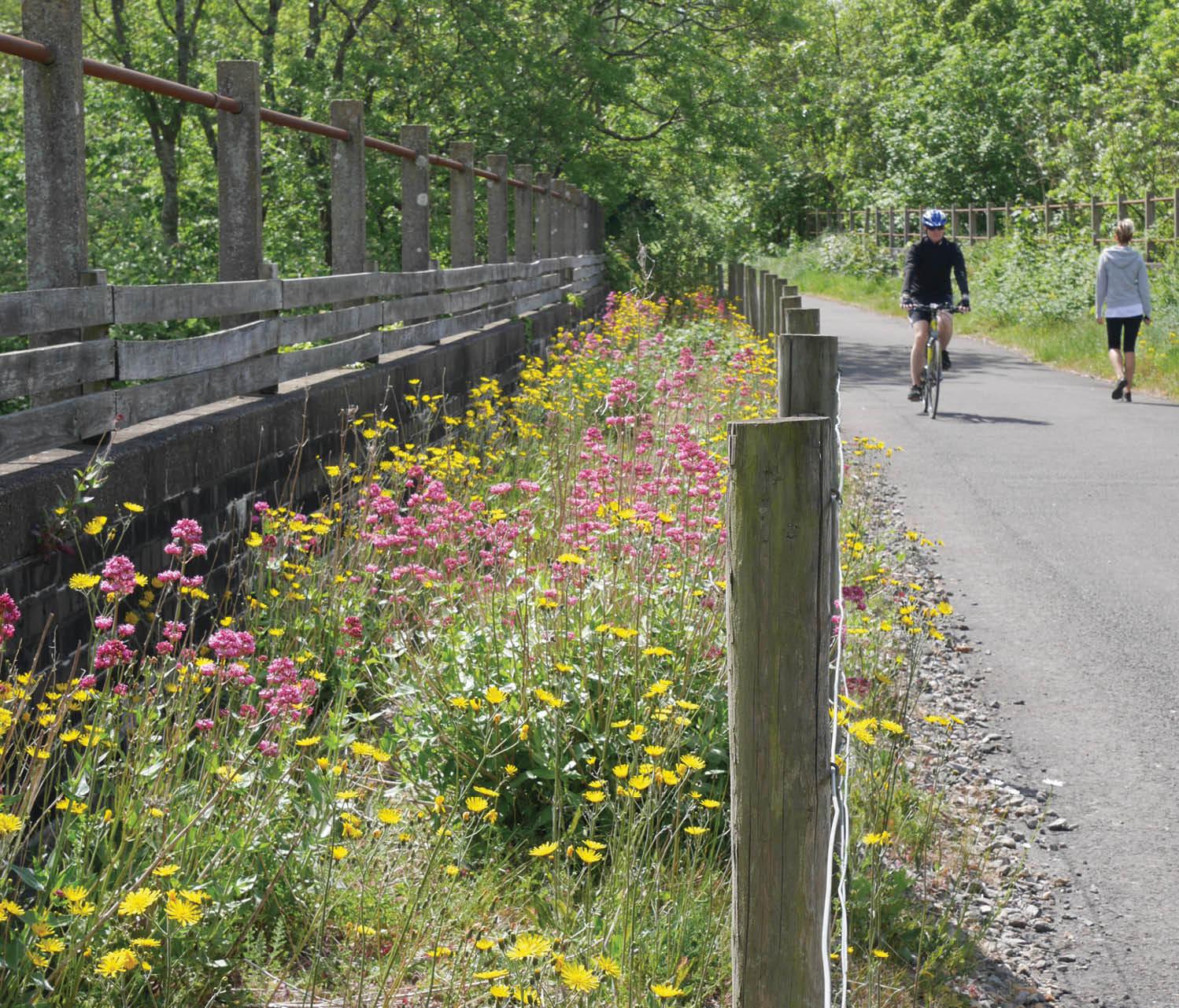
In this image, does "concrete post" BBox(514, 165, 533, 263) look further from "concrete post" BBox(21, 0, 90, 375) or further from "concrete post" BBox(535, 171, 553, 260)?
"concrete post" BBox(21, 0, 90, 375)

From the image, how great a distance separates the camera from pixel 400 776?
4.77 m

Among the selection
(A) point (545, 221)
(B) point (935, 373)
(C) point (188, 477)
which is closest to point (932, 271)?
(B) point (935, 373)

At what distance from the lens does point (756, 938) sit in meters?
2.36

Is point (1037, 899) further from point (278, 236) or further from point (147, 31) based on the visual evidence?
point (147, 31)

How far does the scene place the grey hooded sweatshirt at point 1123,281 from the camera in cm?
1667

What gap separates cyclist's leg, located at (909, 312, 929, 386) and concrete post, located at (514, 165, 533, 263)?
15.6 ft

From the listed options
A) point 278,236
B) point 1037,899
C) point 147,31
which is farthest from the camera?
point 147,31

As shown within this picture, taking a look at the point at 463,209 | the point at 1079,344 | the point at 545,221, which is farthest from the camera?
the point at 1079,344

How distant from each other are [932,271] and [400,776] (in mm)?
11768

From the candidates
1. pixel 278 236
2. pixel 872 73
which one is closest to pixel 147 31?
pixel 278 236

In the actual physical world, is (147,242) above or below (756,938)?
above

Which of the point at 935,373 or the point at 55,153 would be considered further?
the point at 935,373

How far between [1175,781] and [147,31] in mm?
21466

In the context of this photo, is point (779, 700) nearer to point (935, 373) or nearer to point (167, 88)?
point (167, 88)
